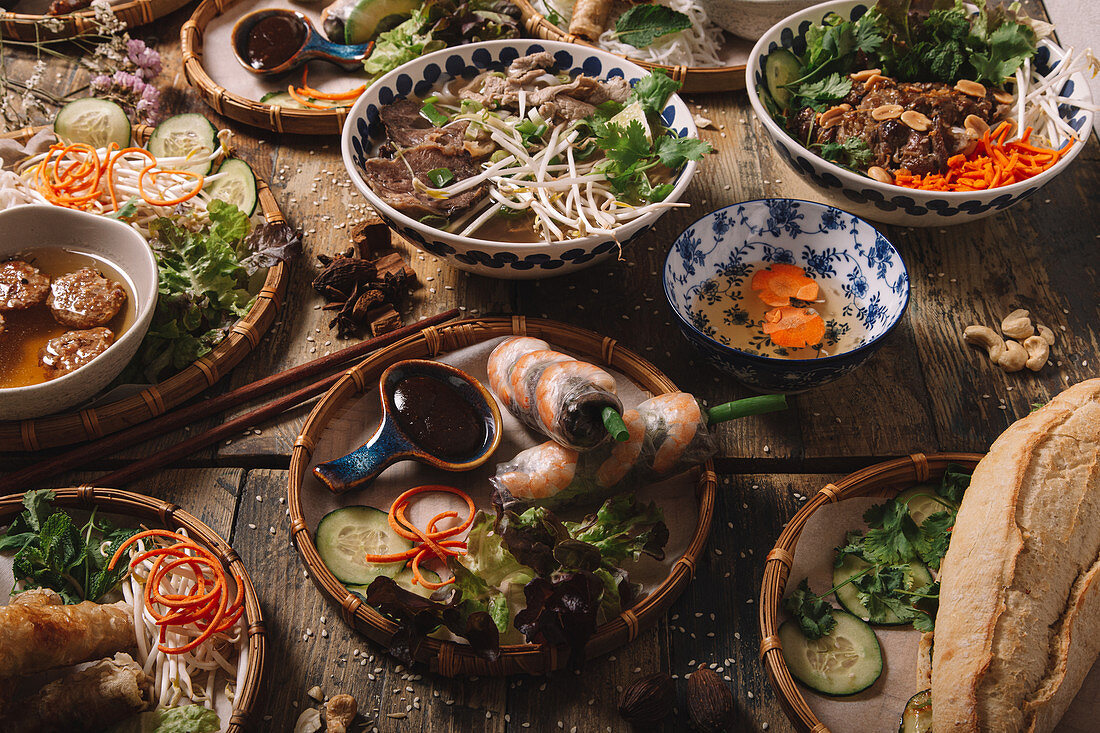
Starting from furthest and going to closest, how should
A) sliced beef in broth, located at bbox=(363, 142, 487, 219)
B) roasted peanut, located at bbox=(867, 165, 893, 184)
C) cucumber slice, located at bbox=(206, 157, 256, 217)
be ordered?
cucumber slice, located at bbox=(206, 157, 256, 217) → roasted peanut, located at bbox=(867, 165, 893, 184) → sliced beef in broth, located at bbox=(363, 142, 487, 219)

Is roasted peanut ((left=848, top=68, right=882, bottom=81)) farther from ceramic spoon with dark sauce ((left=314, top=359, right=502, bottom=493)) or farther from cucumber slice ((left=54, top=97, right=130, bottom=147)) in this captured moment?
cucumber slice ((left=54, top=97, right=130, bottom=147))

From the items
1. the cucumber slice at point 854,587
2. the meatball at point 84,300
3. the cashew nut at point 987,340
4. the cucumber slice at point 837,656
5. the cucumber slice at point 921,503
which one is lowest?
the cucumber slice at point 837,656

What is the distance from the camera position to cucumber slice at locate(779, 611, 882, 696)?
206 cm

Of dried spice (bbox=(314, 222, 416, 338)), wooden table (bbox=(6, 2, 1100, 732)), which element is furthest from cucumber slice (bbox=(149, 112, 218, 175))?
dried spice (bbox=(314, 222, 416, 338))

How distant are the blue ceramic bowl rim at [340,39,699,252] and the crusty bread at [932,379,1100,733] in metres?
Answer: 1.32

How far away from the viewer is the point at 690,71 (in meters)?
3.68

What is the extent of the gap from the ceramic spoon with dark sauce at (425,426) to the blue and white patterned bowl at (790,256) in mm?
725

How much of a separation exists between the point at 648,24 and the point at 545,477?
2415mm

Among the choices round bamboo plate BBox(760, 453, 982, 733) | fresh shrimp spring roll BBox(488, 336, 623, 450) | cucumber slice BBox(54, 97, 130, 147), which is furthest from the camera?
cucumber slice BBox(54, 97, 130, 147)

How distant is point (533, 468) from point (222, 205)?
5.52ft

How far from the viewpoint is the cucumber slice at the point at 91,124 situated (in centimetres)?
333

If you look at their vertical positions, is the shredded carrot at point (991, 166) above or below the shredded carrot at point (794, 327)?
above

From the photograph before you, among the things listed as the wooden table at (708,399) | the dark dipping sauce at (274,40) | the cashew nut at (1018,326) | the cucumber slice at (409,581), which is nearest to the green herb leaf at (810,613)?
the wooden table at (708,399)

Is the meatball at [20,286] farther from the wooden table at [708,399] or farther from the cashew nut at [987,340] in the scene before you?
the cashew nut at [987,340]
